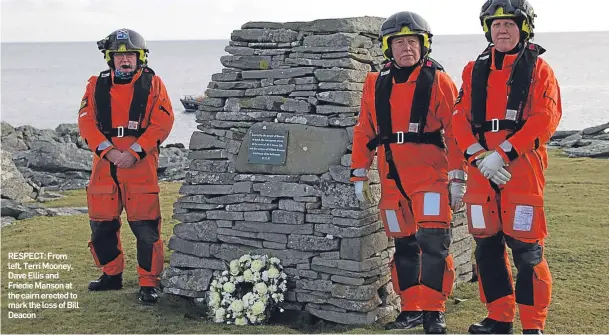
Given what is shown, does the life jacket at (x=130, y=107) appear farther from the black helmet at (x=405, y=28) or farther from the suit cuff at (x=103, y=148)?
the black helmet at (x=405, y=28)

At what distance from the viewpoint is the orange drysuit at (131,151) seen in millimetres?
7008

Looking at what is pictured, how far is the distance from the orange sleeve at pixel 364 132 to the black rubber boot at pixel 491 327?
1.50 meters

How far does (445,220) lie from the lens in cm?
589

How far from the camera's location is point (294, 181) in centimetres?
664

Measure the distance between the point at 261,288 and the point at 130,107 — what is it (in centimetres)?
210

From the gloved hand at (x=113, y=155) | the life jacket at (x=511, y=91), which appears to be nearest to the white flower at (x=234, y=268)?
the gloved hand at (x=113, y=155)

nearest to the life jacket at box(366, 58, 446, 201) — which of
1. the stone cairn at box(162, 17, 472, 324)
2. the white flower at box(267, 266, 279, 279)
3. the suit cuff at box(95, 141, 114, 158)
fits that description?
the stone cairn at box(162, 17, 472, 324)

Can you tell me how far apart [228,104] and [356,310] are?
2.21 m

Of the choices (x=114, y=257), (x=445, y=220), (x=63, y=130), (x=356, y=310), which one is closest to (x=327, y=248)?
(x=356, y=310)

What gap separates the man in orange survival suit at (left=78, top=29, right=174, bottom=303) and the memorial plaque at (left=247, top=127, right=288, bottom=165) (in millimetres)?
908

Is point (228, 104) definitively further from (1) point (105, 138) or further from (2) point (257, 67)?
(1) point (105, 138)

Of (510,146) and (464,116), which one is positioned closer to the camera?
(510,146)

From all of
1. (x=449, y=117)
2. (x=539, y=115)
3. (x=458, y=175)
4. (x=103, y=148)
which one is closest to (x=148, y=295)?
(x=103, y=148)

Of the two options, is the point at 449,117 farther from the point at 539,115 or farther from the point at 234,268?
the point at 234,268
